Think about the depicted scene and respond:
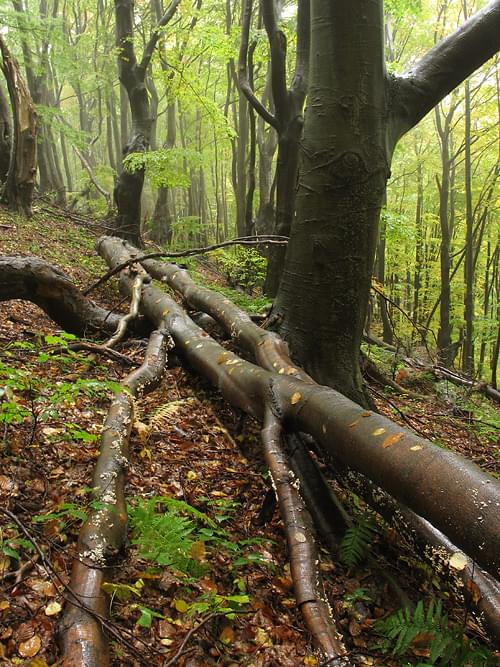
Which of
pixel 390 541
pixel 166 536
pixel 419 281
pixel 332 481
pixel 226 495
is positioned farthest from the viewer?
pixel 419 281

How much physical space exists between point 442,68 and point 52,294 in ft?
14.5

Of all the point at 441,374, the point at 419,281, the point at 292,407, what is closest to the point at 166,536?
the point at 292,407

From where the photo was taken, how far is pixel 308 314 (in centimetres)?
430

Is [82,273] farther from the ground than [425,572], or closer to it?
farther from the ground

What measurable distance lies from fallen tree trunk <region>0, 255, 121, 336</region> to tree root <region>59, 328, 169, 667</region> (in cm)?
179

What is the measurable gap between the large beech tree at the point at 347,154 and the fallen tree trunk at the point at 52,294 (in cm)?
245

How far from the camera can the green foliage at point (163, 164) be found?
10398 millimetres

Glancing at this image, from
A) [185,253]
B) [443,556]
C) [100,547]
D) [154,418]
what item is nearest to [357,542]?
[443,556]

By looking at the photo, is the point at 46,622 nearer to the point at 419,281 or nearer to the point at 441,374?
the point at 441,374

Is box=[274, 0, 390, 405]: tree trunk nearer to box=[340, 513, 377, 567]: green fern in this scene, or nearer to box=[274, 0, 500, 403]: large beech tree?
box=[274, 0, 500, 403]: large beech tree

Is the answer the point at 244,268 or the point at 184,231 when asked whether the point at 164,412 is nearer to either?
the point at 244,268

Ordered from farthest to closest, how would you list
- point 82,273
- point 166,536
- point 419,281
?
point 419,281 → point 82,273 → point 166,536

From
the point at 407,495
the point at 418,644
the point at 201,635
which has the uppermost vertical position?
the point at 407,495

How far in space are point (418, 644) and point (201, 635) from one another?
43.2 inches
